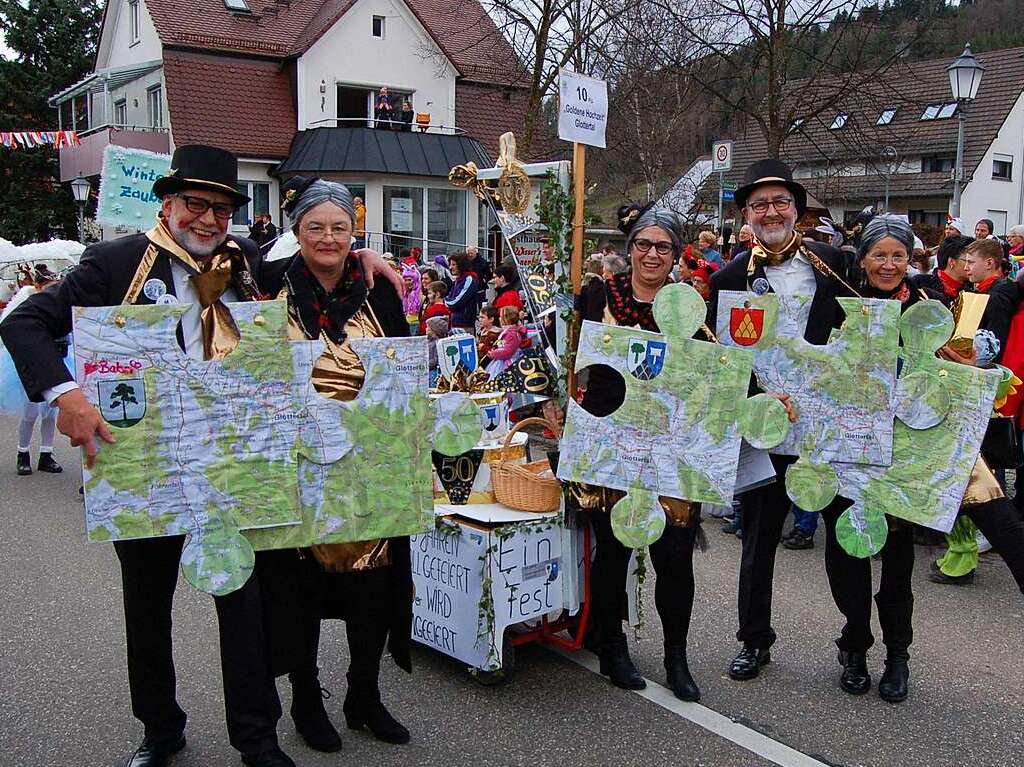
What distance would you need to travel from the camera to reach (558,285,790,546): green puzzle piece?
339 centimetres

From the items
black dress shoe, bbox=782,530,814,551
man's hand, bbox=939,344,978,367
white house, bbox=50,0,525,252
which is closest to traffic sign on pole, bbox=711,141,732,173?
black dress shoe, bbox=782,530,814,551

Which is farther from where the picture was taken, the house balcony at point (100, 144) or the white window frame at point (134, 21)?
the white window frame at point (134, 21)

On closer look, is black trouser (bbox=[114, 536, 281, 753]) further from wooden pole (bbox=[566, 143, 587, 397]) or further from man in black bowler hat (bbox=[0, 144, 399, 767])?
wooden pole (bbox=[566, 143, 587, 397])

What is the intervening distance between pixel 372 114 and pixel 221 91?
3.96 meters

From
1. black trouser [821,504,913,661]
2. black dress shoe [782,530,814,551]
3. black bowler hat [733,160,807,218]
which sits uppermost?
black bowler hat [733,160,807,218]

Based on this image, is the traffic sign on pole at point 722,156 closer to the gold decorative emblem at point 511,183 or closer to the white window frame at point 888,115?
the gold decorative emblem at point 511,183

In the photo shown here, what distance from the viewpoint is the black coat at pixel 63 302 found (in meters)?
2.80

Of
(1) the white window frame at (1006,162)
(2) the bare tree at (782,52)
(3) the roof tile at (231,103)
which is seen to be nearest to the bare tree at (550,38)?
(2) the bare tree at (782,52)

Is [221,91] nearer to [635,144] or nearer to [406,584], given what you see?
[635,144]

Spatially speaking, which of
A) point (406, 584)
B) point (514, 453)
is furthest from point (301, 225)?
point (514, 453)

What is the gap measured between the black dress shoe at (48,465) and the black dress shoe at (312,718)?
5735 mm

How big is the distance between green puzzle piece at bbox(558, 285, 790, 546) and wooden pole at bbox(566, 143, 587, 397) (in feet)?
1.75

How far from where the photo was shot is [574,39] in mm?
16922

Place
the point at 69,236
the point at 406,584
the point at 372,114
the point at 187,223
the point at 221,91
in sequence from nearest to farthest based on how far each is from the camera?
the point at 187,223
the point at 406,584
the point at 221,91
the point at 372,114
the point at 69,236
